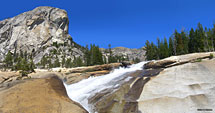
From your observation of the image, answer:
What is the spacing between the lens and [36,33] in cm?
14700

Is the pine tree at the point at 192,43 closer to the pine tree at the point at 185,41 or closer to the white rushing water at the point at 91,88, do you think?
the pine tree at the point at 185,41

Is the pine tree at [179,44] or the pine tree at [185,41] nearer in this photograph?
the pine tree at [185,41]

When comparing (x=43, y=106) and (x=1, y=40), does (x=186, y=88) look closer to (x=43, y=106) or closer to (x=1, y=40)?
(x=43, y=106)

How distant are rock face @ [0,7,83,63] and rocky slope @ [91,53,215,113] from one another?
12820cm

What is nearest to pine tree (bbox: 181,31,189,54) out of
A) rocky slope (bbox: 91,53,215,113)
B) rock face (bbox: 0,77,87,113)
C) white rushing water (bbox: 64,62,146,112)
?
white rushing water (bbox: 64,62,146,112)

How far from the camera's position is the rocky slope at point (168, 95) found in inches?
288

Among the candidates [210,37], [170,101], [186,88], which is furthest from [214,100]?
[210,37]

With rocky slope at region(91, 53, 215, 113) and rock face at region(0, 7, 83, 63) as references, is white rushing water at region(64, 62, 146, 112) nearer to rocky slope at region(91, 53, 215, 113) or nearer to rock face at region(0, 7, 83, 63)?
rocky slope at region(91, 53, 215, 113)

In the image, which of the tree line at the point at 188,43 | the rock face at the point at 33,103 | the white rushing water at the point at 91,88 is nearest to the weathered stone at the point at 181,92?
the white rushing water at the point at 91,88

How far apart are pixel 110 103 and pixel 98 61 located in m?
59.1

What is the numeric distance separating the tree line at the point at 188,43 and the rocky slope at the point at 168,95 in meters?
47.0

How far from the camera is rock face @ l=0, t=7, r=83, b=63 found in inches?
5610

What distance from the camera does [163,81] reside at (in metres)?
9.96

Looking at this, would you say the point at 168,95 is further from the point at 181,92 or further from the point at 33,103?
the point at 33,103
